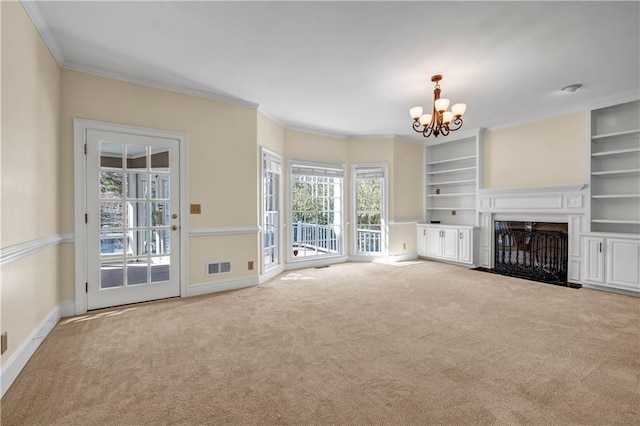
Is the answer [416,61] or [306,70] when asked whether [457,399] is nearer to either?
[416,61]

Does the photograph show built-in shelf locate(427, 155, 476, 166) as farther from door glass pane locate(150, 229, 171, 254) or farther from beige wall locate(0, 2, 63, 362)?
beige wall locate(0, 2, 63, 362)

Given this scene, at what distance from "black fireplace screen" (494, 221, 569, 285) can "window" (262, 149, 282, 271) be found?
3.93 metres

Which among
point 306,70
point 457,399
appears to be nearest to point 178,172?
point 306,70

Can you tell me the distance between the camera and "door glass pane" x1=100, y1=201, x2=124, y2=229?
3396mm

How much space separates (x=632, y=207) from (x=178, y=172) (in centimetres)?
613

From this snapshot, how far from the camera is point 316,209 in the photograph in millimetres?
6000

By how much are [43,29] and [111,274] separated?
2389 mm

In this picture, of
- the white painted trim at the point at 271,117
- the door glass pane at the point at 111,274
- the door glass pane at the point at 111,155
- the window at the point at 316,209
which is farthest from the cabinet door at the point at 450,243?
the door glass pane at the point at 111,155

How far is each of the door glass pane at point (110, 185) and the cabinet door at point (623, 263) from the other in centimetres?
616

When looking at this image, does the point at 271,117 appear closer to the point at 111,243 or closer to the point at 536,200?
the point at 111,243

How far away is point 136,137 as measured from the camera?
358 cm

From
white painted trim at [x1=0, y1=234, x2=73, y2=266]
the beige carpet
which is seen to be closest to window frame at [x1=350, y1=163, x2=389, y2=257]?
the beige carpet

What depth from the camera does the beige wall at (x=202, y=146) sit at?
3248 mm

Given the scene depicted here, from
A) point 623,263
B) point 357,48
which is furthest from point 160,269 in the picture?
point 623,263
